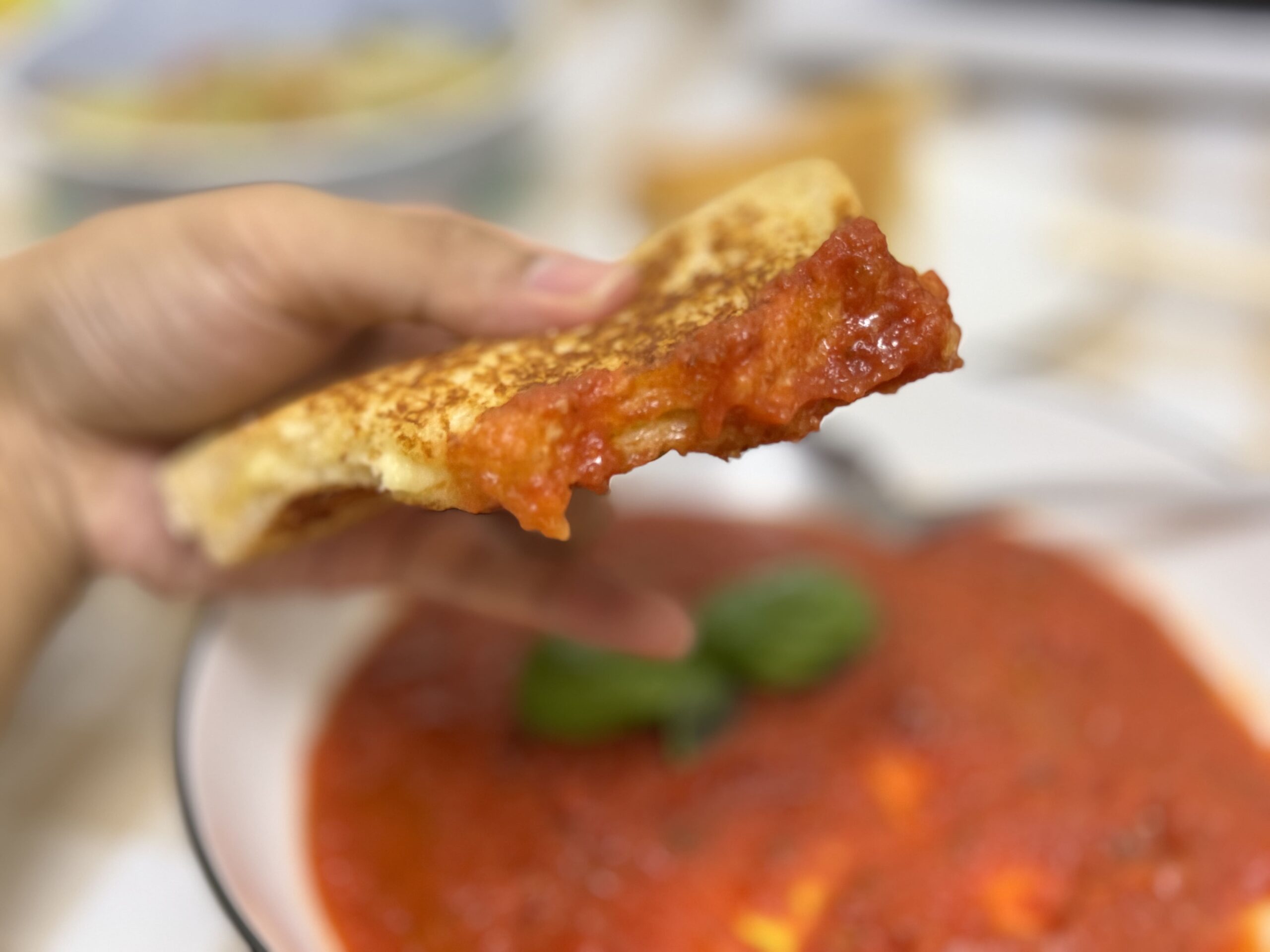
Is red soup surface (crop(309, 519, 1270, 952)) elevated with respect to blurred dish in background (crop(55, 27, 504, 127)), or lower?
lower

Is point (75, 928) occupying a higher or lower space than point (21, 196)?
lower

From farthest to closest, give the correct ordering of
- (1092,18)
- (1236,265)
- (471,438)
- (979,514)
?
(1092,18), (1236,265), (979,514), (471,438)

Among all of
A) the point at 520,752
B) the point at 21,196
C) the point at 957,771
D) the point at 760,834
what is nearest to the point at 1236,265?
the point at 957,771

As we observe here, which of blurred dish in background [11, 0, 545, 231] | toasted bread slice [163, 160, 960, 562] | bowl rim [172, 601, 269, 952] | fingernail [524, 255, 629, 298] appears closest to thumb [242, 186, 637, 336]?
fingernail [524, 255, 629, 298]

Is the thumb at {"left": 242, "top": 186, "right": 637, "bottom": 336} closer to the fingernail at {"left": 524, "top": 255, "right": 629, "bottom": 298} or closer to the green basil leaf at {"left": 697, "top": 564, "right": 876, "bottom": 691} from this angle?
the fingernail at {"left": 524, "top": 255, "right": 629, "bottom": 298}

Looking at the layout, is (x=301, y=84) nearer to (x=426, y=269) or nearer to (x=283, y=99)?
(x=283, y=99)

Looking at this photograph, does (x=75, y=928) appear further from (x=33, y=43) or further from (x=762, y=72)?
(x=762, y=72)

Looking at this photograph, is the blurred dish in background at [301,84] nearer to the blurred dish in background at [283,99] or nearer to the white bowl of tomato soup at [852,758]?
the blurred dish in background at [283,99]
